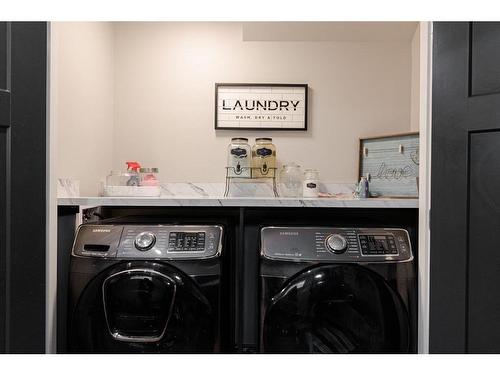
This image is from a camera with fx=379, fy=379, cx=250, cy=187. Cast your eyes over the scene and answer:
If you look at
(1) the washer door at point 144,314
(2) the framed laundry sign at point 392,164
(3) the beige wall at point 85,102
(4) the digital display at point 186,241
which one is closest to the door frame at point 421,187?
(1) the washer door at point 144,314

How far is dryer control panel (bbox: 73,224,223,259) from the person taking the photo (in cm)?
133

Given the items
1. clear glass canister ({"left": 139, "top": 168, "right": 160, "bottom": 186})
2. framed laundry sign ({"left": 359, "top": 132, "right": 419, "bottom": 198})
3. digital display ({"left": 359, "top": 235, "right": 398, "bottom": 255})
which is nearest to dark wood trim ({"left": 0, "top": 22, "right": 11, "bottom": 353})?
clear glass canister ({"left": 139, "top": 168, "right": 160, "bottom": 186})

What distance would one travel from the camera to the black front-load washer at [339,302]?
129 centimetres

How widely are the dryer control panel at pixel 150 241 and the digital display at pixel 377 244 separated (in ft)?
1.68

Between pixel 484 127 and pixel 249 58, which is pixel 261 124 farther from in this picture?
pixel 484 127

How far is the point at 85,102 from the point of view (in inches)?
73.5

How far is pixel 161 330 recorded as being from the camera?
128 centimetres

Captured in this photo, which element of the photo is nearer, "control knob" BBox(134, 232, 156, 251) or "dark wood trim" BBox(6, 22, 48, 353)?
"dark wood trim" BBox(6, 22, 48, 353)

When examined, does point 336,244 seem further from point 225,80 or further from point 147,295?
point 225,80

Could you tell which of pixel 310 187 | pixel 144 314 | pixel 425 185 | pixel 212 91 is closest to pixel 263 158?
pixel 310 187

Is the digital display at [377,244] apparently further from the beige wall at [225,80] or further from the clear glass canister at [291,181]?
the beige wall at [225,80]

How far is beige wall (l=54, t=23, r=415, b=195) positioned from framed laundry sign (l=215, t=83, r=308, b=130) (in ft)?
0.16

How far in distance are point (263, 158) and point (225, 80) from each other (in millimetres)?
545

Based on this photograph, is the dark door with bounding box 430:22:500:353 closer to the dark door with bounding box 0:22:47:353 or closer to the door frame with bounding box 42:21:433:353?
the door frame with bounding box 42:21:433:353
